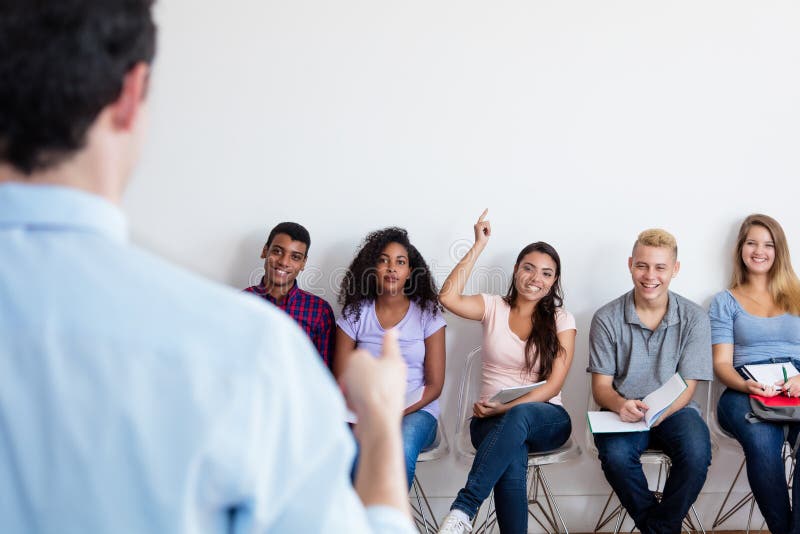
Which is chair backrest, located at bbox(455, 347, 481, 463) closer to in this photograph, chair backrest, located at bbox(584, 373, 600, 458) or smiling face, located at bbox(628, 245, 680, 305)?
chair backrest, located at bbox(584, 373, 600, 458)

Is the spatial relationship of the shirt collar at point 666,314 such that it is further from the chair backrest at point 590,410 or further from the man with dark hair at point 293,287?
the man with dark hair at point 293,287

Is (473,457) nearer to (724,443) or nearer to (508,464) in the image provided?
(508,464)

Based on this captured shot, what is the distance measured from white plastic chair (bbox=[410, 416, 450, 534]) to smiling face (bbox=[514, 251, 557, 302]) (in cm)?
68

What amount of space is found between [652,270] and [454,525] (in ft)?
4.43

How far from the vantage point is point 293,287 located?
11.5 feet

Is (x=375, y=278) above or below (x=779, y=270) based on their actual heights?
below

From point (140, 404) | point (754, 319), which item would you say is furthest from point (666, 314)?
point (140, 404)

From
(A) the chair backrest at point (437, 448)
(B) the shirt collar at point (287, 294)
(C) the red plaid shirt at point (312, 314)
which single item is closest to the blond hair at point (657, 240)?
(A) the chair backrest at point (437, 448)

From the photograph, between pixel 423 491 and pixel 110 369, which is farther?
pixel 423 491

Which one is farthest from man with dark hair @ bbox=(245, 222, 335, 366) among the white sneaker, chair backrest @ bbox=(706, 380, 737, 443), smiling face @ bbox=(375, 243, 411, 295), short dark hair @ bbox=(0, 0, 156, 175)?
short dark hair @ bbox=(0, 0, 156, 175)

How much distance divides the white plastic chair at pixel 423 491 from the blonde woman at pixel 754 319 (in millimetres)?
1193

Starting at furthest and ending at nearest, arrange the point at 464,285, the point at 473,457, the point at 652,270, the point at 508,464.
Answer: the point at 464,285, the point at 652,270, the point at 473,457, the point at 508,464

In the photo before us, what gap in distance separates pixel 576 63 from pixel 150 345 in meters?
3.37

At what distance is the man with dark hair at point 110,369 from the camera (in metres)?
0.52
